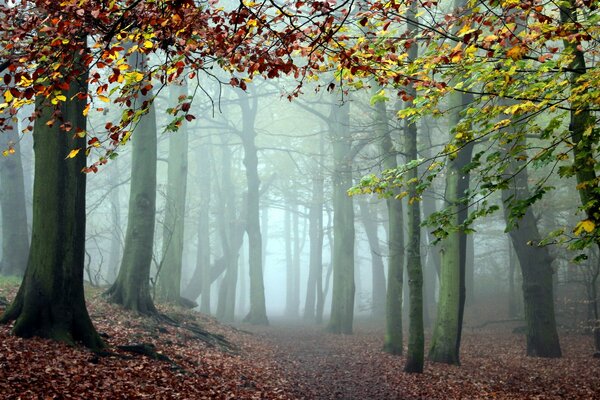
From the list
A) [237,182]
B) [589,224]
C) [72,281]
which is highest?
[237,182]

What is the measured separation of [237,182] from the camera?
44938 millimetres

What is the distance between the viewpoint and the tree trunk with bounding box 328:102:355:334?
2295cm

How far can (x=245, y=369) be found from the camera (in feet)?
37.0

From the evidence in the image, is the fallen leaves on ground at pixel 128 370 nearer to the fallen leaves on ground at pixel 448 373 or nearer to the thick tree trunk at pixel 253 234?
the fallen leaves on ground at pixel 448 373

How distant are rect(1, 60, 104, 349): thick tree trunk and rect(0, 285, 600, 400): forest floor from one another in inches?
15.9

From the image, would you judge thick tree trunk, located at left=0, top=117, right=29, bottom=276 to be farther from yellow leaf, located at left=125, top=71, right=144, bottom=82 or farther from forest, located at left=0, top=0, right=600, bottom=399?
yellow leaf, located at left=125, top=71, right=144, bottom=82

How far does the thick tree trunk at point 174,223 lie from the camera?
20438mm

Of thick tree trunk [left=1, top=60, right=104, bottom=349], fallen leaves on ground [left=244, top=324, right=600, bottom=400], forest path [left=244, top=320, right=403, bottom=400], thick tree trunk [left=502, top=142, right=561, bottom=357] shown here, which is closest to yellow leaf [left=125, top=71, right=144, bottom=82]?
thick tree trunk [left=1, top=60, right=104, bottom=349]

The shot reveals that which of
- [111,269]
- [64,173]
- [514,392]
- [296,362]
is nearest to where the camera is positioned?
[64,173]

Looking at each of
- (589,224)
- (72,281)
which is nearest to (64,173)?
(72,281)

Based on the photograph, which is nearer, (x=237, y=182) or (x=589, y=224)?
(x=589, y=224)

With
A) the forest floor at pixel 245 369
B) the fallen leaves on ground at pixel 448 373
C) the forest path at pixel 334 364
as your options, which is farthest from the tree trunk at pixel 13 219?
the fallen leaves on ground at pixel 448 373

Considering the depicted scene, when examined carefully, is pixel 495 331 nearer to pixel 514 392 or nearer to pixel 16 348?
pixel 514 392

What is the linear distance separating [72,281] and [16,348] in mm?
1495
